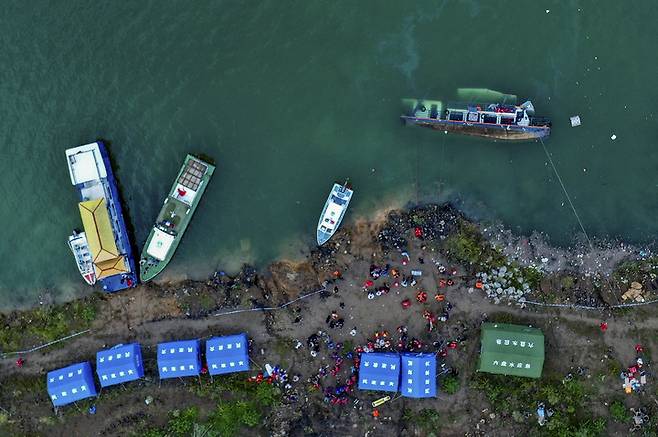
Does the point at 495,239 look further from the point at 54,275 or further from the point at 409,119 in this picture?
the point at 54,275

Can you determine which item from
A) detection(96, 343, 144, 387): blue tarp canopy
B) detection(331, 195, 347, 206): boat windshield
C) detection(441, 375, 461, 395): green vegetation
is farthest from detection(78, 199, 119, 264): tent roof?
detection(441, 375, 461, 395): green vegetation

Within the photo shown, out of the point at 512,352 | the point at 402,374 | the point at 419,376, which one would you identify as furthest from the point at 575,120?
the point at 402,374

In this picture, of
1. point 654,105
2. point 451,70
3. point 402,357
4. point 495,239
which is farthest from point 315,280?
point 654,105

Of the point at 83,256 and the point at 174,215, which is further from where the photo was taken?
the point at 83,256

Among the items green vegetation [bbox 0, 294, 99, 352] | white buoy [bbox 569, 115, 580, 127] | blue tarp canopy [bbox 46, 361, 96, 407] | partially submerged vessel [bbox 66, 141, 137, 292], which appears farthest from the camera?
green vegetation [bbox 0, 294, 99, 352]

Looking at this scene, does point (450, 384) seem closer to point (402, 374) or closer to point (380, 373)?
point (402, 374)

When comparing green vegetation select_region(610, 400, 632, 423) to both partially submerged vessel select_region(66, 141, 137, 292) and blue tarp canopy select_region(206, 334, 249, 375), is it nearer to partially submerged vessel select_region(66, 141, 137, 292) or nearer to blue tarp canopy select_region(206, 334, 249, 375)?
blue tarp canopy select_region(206, 334, 249, 375)
